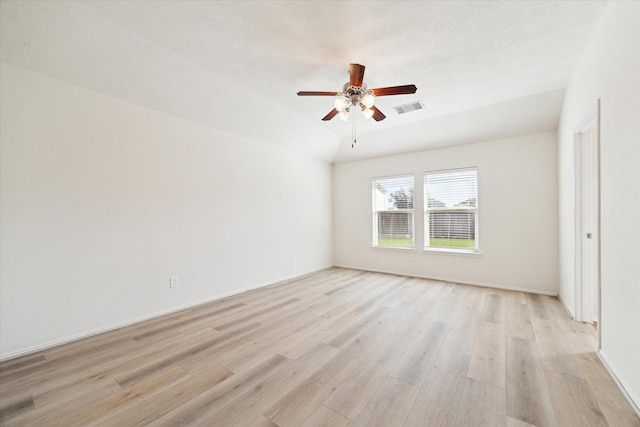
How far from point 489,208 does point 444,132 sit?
1.54m

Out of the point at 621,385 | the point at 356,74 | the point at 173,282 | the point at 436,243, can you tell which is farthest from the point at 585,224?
the point at 173,282

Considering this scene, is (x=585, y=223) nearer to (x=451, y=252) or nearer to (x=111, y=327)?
(x=451, y=252)

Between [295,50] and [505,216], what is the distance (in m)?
4.15

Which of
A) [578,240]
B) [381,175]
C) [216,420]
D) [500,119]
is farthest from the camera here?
[381,175]

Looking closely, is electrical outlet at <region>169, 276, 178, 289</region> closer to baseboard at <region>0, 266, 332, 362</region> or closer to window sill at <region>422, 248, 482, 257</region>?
baseboard at <region>0, 266, 332, 362</region>

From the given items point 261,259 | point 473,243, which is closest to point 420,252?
point 473,243

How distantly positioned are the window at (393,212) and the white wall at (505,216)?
0.20 metres

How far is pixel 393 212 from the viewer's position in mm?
5504

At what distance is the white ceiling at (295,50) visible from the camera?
2.03 meters

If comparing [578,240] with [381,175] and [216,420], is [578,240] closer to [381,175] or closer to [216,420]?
[381,175]

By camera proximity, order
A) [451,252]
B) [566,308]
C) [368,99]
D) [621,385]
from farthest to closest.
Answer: [451,252]
[566,308]
[368,99]
[621,385]

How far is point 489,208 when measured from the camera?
4363mm

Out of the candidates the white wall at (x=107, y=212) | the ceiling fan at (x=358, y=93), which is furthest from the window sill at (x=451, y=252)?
the white wall at (x=107, y=212)

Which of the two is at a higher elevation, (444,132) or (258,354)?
(444,132)
